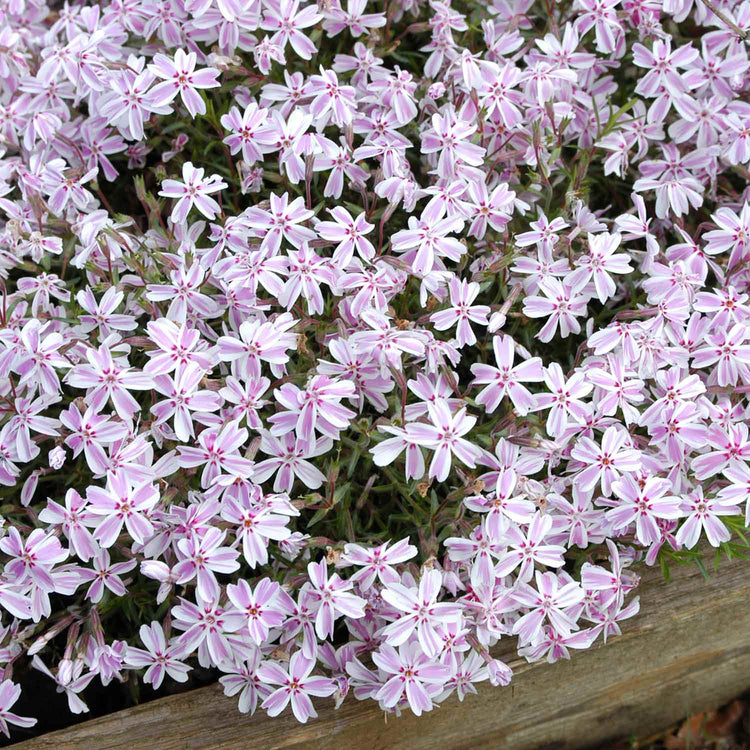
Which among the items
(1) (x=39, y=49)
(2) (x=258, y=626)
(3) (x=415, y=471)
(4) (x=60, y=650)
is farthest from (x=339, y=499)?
(1) (x=39, y=49)

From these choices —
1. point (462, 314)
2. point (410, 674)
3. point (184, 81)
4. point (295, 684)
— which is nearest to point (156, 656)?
point (295, 684)

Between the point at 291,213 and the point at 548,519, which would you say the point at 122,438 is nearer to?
the point at 291,213

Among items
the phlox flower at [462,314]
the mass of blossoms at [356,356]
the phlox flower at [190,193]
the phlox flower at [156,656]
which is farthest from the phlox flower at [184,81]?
the phlox flower at [156,656]

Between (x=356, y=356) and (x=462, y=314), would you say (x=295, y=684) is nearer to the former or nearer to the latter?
(x=356, y=356)

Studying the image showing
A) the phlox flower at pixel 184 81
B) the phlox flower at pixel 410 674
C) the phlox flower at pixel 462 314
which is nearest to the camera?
the phlox flower at pixel 410 674

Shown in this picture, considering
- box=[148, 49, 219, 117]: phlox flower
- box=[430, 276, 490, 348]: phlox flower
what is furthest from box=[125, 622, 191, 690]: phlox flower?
box=[148, 49, 219, 117]: phlox flower

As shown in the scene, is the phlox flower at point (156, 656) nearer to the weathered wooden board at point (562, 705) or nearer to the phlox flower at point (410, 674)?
the weathered wooden board at point (562, 705)
